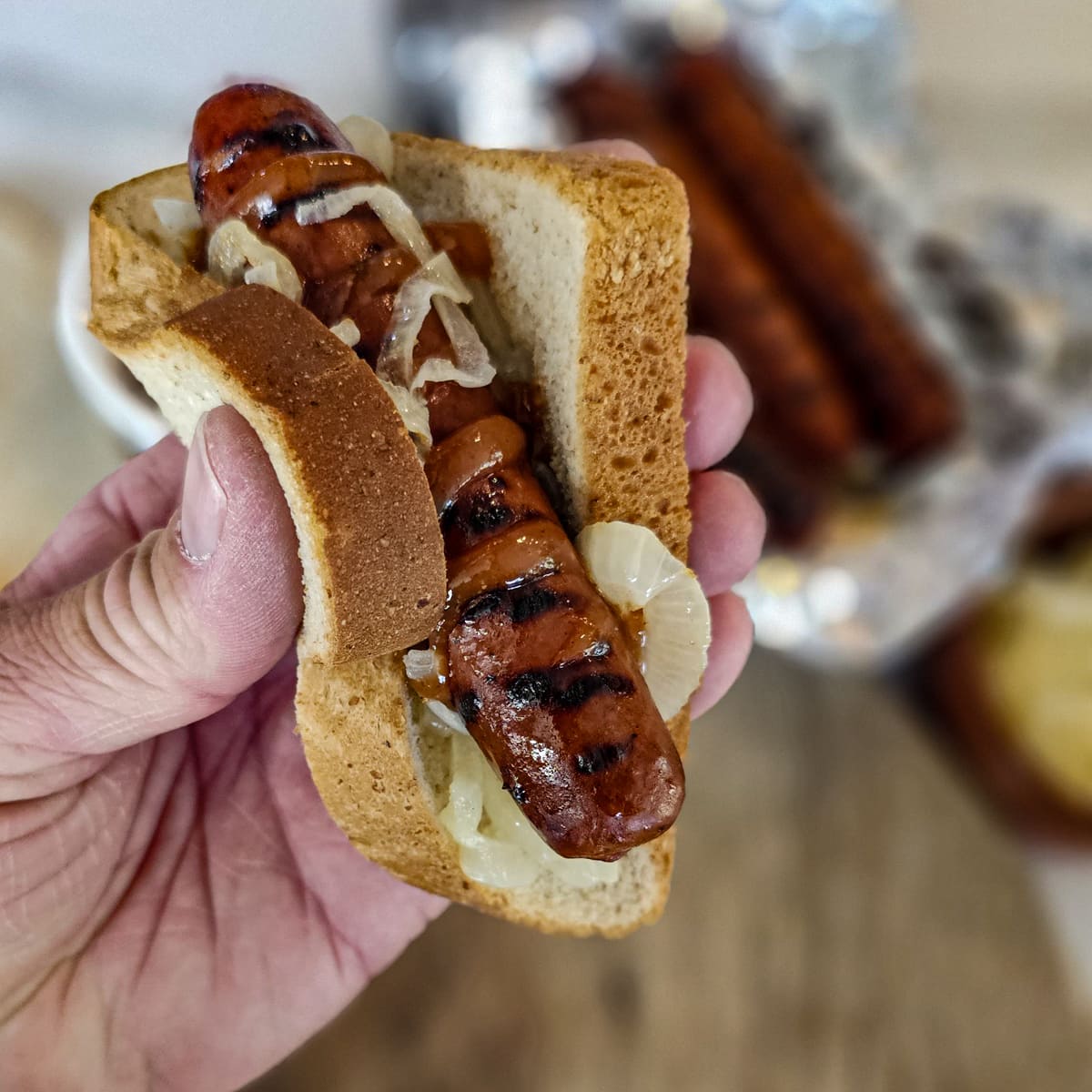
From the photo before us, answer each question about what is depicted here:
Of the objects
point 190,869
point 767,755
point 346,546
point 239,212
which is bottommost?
point 767,755

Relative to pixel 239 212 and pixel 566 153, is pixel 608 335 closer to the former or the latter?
pixel 566 153

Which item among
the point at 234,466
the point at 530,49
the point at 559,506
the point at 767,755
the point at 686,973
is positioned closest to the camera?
the point at 234,466

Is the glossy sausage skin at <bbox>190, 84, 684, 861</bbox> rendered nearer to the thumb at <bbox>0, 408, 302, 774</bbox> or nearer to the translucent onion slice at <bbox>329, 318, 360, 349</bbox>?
the translucent onion slice at <bbox>329, 318, 360, 349</bbox>

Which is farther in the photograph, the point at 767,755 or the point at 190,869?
the point at 767,755

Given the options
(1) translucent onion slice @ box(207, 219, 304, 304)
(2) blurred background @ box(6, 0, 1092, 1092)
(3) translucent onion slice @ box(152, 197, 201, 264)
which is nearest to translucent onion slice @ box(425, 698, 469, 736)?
(1) translucent onion slice @ box(207, 219, 304, 304)

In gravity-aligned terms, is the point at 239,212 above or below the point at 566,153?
above

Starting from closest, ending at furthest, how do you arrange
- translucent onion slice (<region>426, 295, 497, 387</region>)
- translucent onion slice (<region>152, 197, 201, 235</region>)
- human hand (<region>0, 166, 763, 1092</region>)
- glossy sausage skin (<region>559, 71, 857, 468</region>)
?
human hand (<region>0, 166, 763, 1092</region>)
translucent onion slice (<region>426, 295, 497, 387</region>)
translucent onion slice (<region>152, 197, 201, 235</region>)
glossy sausage skin (<region>559, 71, 857, 468</region>)

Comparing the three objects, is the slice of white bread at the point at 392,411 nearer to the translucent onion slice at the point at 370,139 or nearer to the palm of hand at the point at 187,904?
the translucent onion slice at the point at 370,139

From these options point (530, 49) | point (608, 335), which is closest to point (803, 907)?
point (608, 335)
